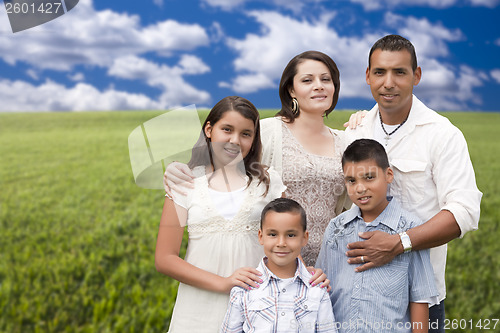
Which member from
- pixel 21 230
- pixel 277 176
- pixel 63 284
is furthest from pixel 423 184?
pixel 21 230

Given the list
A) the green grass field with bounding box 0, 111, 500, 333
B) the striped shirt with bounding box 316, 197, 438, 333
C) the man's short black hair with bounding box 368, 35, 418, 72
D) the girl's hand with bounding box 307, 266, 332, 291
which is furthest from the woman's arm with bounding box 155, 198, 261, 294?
the green grass field with bounding box 0, 111, 500, 333

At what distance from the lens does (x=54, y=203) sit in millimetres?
8484

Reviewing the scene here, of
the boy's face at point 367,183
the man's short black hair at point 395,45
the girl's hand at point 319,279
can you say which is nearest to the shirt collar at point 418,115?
the man's short black hair at point 395,45

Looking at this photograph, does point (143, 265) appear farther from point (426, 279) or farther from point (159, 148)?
point (426, 279)

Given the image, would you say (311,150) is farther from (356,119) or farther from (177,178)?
(177,178)

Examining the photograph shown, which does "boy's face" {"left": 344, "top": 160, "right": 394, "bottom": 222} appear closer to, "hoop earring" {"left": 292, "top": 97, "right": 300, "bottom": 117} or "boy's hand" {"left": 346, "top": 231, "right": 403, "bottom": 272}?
"boy's hand" {"left": 346, "top": 231, "right": 403, "bottom": 272}

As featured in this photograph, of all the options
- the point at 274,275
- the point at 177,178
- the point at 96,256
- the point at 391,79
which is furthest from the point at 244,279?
the point at 96,256

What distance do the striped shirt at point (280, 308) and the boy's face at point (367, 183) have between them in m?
0.41

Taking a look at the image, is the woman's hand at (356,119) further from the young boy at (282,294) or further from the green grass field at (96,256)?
the green grass field at (96,256)

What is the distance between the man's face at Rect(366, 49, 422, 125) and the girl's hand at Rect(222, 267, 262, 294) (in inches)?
42.0

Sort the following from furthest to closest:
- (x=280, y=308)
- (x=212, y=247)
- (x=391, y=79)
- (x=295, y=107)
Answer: (x=295, y=107) < (x=391, y=79) < (x=212, y=247) < (x=280, y=308)

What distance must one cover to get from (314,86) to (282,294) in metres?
1.12

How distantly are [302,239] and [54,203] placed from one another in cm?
735

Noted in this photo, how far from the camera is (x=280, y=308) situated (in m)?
2.01
